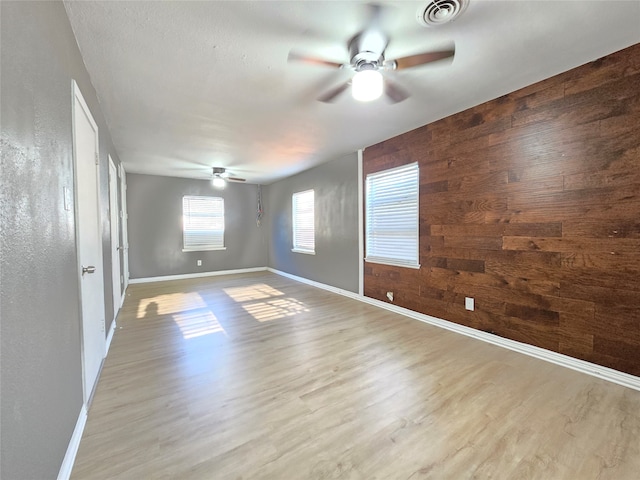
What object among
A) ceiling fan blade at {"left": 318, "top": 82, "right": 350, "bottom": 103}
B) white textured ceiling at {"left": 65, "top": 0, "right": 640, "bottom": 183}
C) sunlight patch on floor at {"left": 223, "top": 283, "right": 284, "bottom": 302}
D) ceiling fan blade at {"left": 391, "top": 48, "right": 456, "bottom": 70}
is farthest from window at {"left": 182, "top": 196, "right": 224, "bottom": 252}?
ceiling fan blade at {"left": 391, "top": 48, "right": 456, "bottom": 70}

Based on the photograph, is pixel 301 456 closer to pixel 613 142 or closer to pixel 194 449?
pixel 194 449

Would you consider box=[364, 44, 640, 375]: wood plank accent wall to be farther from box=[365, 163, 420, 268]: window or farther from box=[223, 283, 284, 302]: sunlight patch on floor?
box=[223, 283, 284, 302]: sunlight patch on floor

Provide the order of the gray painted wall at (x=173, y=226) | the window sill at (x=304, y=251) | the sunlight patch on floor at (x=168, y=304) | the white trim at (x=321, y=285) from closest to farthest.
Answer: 1. the sunlight patch on floor at (x=168, y=304)
2. the white trim at (x=321, y=285)
3. the window sill at (x=304, y=251)
4. the gray painted wall at (x=173, y=226)

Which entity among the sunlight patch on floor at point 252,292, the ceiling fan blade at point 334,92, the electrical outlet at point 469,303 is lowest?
the sunlight patch on floor at point 252,292

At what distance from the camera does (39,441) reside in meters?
1.01

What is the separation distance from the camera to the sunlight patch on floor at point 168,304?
3.82 m

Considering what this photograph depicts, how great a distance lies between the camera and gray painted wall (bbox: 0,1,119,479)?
2.75 feet

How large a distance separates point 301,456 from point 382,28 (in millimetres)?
2497

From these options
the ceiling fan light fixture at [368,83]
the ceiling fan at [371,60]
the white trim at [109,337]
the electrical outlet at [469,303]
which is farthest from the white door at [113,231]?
the electrical outlet at [469,303]

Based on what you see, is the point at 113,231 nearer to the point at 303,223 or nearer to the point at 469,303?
the point at 303,223

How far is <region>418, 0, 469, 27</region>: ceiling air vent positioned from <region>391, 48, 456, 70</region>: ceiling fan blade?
0.17 m

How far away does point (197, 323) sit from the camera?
10.9 feet

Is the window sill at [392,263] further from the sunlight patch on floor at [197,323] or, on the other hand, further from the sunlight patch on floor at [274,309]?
the sunlight patch on floor at [197,323]

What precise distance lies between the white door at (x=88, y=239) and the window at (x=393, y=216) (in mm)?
3224
